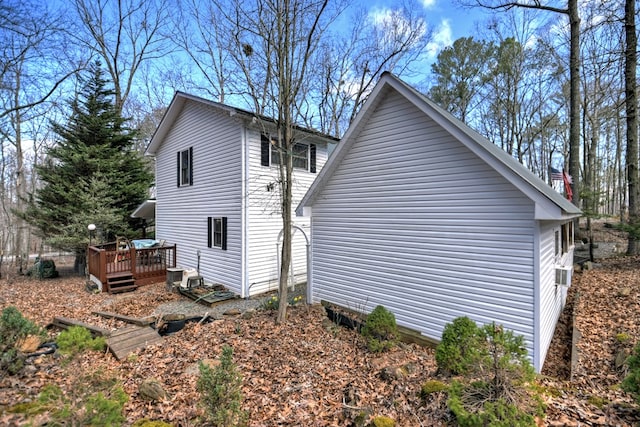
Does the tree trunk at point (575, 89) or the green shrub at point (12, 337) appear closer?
the green shrub at point (12, 337)

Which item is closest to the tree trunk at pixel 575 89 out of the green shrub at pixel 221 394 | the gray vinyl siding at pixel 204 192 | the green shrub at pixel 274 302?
the green shrub at pixel 274 302

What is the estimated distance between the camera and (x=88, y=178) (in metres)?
14.1

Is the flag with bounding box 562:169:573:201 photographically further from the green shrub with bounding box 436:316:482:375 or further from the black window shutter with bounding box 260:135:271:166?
the black window shutter with bounding box 260:135:271:166

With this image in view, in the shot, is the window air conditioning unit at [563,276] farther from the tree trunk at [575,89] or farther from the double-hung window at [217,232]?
the double-hung window at [217,232]

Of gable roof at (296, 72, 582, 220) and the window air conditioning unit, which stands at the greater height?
gable roof at (296, 72, 582, 220)

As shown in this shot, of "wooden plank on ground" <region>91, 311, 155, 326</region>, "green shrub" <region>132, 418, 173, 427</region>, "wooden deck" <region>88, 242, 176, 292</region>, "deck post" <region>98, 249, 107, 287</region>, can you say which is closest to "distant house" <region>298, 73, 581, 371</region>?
"wooden plank on ground" <region>91, 311, 155, 326</region>

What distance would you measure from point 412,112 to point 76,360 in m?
7.29

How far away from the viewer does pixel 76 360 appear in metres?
3.97

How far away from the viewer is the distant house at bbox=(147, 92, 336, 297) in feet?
33.4

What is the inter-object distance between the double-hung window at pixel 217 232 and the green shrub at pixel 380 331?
6.66 m

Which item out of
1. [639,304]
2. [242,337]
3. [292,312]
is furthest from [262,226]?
[639,304]

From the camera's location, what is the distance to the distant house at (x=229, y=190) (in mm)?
10195

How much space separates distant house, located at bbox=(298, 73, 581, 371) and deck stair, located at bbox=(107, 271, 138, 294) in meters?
7.76

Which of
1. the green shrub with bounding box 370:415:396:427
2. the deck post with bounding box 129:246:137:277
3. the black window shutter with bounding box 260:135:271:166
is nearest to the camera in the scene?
the green shrub with bounding box 370:415:396:427
